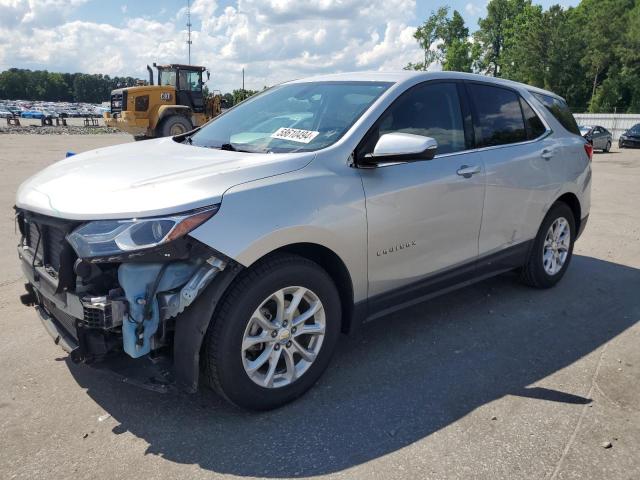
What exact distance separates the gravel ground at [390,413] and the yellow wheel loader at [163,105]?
54.1 feet

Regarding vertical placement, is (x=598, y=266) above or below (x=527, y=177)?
below

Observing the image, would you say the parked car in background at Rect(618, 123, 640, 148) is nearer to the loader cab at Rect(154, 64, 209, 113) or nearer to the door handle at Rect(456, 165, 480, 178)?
the loader cab at Rect(154, 64, 209, 113)

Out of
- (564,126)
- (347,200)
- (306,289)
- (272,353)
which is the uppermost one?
(564,126)

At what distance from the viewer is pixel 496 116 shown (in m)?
4.41

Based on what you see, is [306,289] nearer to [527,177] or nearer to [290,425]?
[290,425]

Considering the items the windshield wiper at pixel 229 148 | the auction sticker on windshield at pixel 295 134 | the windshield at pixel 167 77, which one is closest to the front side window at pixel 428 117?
the auction sticker on windshield at pixel 295 134

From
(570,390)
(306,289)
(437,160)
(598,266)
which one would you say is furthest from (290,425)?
(598,266)

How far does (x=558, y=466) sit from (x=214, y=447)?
1.68 metres

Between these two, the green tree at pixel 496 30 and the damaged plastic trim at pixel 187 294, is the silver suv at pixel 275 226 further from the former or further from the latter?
the green tree at pixel 496 30

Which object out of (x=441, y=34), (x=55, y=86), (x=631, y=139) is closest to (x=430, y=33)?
(x=441, y=34)

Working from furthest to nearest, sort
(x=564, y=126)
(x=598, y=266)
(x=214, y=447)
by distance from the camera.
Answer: (x=598, y=266)
(x=564, y=126)
(x=214, y=447)

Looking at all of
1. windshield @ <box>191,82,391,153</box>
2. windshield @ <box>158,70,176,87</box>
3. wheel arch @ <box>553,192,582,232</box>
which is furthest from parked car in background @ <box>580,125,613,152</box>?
windshield @ <box>191,82,391,153</box>

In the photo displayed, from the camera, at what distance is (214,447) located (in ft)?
9.07

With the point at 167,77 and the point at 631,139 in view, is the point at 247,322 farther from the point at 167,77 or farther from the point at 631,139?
the point at 631,139
